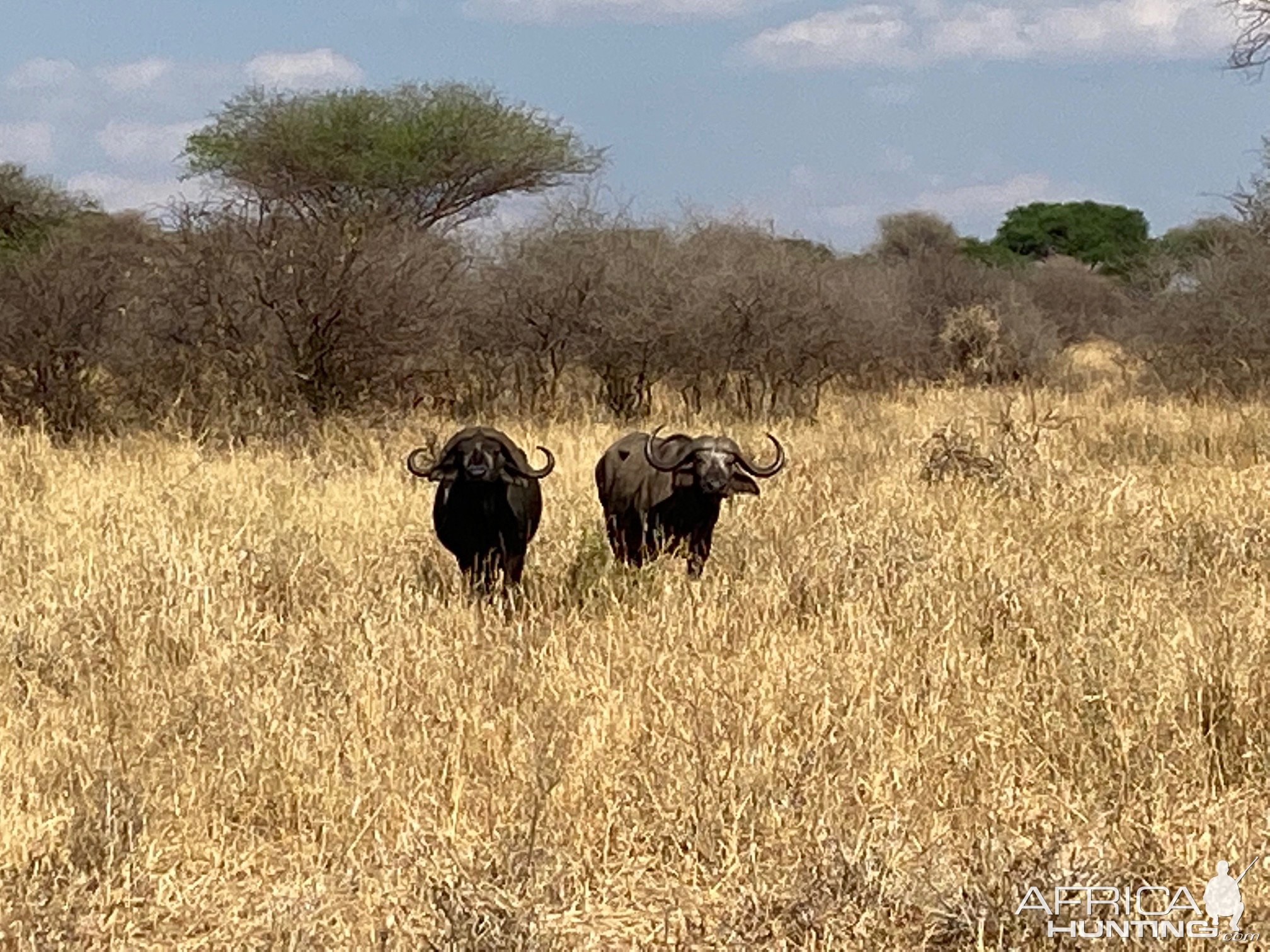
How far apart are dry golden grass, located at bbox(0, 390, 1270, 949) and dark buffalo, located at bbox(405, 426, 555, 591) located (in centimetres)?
23

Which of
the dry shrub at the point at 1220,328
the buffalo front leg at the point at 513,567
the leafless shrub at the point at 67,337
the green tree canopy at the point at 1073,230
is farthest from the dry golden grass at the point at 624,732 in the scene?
the green tree canopy at the point at 1073,230

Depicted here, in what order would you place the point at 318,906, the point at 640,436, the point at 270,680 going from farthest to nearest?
the point at 640,436
the point at 270,680
the point at 318,906

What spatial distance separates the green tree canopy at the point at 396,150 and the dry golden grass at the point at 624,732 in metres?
15.2

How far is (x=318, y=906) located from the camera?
3.47 meters

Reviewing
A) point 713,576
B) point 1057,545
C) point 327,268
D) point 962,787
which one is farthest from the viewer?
point 327,268

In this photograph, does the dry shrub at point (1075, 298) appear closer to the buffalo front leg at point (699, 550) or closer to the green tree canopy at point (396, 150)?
the green tree canopy at point (396, 150)

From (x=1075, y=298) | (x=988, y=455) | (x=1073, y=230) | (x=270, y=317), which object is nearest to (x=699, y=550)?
(x=988, y=455)

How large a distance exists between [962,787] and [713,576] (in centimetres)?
268

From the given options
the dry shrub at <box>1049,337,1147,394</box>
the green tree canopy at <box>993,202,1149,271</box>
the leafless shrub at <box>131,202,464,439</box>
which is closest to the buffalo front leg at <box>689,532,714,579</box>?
the leafless shrub at <box>131,202,464,439</box>

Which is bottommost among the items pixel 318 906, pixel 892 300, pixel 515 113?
pixel 318 906

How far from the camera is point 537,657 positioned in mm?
5473

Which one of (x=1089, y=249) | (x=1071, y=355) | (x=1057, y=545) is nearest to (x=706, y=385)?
(x=1057, y=545)

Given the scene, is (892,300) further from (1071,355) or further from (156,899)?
(156,899)

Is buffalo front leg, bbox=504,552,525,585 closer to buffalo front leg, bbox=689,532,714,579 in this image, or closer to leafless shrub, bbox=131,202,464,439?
buffalo front leg, bbox=689,532,714,579
